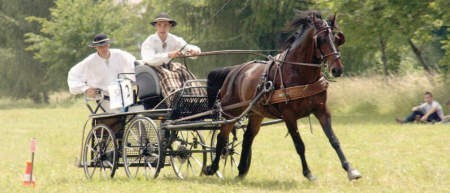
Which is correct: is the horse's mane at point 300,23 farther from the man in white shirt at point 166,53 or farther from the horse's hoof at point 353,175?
the horse's hoof at point 353,175

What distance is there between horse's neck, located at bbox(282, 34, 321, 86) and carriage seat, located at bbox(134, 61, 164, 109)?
1.84 m

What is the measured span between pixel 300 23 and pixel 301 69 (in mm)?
609

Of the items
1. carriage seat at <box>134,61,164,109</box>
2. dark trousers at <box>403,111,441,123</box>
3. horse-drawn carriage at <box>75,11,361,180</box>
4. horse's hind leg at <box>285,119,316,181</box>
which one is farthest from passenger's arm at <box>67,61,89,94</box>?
dark trousers at <box>403,111,441,123</box>

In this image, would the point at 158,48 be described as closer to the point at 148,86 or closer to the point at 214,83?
the point at 148,86

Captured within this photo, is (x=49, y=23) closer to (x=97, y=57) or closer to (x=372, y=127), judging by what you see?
(x=372, y=127)

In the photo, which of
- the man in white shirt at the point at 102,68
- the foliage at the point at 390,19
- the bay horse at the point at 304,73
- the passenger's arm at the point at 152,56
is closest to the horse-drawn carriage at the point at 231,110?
the bay horse at the point at 304,73

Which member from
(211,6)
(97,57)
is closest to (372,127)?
(97,57)

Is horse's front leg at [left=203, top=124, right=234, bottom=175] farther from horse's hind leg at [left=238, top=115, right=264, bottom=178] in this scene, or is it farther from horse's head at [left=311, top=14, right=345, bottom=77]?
horse's head at [left=311, top=14, right=345, bottom=77]

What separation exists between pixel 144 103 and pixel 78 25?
3894 centimetres

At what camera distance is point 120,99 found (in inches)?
487

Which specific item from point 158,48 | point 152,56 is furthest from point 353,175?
point 158,48

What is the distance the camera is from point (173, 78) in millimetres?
12375

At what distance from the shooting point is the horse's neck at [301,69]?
36.0 feet

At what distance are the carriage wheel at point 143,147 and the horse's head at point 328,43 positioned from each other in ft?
7.42
